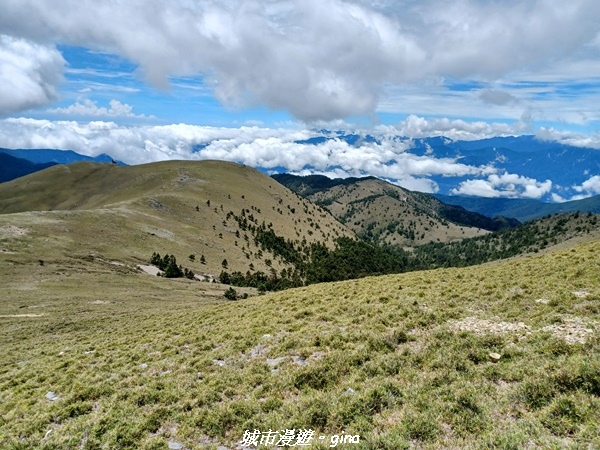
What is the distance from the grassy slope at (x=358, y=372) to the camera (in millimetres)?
10836

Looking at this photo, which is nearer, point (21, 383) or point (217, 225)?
point (21, 383)

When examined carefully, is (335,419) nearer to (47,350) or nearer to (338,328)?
(338,328)

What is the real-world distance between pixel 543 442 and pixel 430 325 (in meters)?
10.1

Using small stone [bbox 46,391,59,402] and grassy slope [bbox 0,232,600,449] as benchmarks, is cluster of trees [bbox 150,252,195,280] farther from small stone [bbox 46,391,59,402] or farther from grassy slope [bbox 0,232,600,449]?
small stone [bbox 46,391,59,402]

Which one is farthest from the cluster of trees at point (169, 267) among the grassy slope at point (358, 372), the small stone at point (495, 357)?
the small stone at point (495, 357)

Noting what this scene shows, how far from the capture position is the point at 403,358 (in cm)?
1565

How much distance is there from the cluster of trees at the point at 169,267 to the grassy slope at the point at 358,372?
212 ft

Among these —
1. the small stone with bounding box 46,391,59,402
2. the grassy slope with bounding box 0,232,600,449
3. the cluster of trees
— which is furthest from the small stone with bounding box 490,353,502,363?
the cluster of trees

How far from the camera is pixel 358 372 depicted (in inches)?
591

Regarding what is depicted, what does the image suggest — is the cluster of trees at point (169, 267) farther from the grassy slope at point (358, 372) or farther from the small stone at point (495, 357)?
the small stone at point (495, 357)

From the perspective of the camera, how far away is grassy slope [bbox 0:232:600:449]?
1084cm

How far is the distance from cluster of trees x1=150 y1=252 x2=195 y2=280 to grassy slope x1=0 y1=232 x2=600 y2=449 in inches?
2548

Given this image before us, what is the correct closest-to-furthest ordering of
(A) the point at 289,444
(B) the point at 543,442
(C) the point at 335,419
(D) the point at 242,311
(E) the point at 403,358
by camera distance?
(B) the point at 543,442
(A) the point at 289,444
(C) the point at 335,419
(E) the point at 403,358
(D) the point at 242,311

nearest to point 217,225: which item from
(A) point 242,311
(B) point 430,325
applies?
(A) point 242,311
